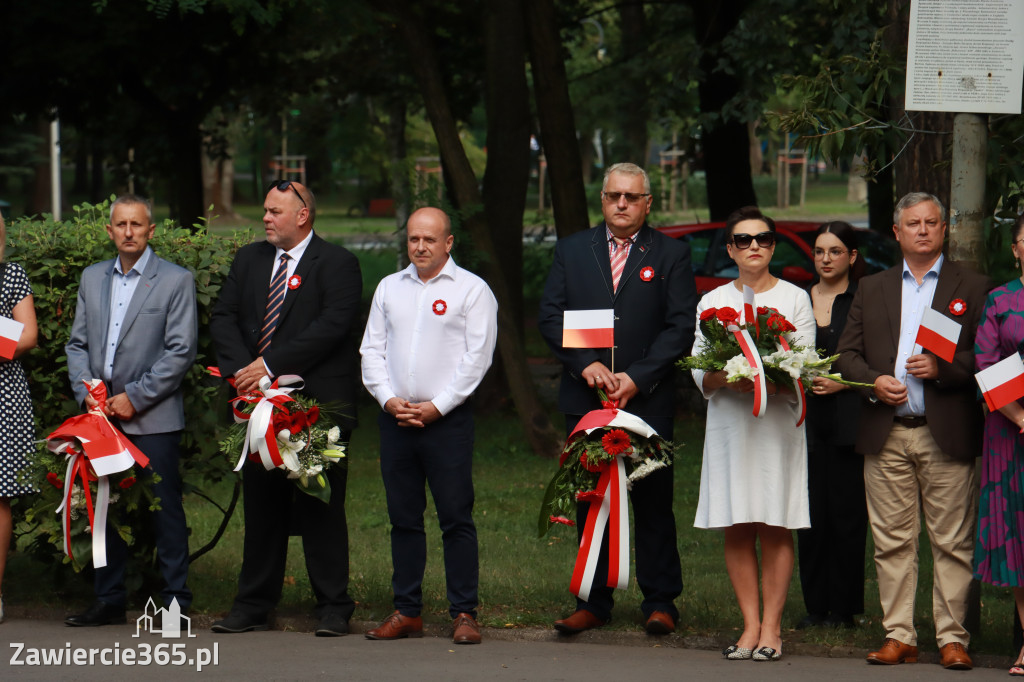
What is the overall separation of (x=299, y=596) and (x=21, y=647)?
5.12 ft

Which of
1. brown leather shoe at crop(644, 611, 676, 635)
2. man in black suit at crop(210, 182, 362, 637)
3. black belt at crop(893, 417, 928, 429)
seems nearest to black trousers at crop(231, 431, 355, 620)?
man in black suit at crop(210, 182, 362, 637)

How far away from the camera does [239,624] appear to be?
6.71 m

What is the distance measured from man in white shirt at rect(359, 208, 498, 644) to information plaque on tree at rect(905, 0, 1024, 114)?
242 centimetres

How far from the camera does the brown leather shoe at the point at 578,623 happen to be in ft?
21.4

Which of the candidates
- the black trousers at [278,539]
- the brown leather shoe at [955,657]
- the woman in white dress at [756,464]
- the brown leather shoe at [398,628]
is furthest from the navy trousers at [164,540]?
the brown leather shoe at [955,657]

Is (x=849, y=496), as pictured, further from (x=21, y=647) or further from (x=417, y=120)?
(x=417, y=120)

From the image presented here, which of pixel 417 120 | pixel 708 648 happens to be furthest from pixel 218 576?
pixel 417 120

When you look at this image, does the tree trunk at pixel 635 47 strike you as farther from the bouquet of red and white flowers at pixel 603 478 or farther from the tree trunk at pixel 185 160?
the bouquet of red and white flowers at pixel 603 478

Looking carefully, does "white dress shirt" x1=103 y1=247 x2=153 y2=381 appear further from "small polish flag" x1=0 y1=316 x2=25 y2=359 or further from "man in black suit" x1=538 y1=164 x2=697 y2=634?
"man in black suit" x1=538 y1=164 x2=697 y2=634

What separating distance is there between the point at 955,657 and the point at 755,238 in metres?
2.07

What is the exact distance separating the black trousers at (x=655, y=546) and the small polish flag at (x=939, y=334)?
4.31ft

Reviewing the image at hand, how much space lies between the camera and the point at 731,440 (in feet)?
20.4

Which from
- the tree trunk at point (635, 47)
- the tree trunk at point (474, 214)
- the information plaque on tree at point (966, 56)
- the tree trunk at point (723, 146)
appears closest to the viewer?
the information plaque on tree at point (966, 56)

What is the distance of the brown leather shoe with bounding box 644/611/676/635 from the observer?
648cm
